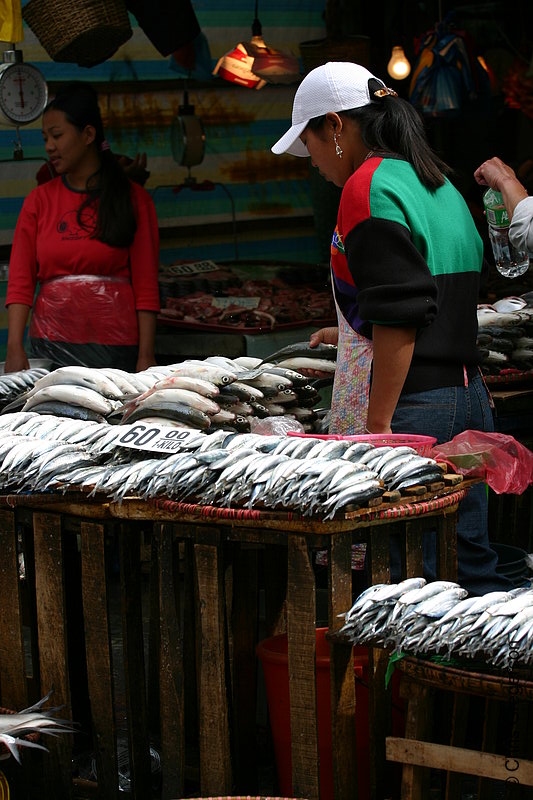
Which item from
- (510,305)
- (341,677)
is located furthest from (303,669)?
(510,305)

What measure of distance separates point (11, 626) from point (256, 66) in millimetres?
5229

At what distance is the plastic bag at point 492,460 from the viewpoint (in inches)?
135

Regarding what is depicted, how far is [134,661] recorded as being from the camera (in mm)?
3477

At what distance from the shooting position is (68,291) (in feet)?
20.8


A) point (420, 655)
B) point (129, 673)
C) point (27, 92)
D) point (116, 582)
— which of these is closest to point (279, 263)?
point (27, 92)

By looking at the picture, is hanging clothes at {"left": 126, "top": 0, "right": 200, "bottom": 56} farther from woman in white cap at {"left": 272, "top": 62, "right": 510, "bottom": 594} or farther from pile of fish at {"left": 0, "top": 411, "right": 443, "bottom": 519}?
pile of fish at {"left": 0, "top": 411, "right": 443, "bottom": 519}

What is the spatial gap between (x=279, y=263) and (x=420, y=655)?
611 cm

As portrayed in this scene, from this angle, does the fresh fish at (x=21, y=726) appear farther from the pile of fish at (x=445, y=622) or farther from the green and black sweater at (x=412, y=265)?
the green and black sweater at (x=412, y=265)

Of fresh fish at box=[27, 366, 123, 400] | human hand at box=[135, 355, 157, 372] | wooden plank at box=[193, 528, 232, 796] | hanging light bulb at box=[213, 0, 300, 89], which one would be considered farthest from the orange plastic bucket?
hanging light bulb at box=[213, 0, 300, 89]

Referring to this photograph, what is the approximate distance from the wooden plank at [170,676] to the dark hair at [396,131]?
4.43ft

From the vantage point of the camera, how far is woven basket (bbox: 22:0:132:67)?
6.26 meters

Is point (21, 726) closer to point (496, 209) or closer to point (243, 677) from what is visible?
point (243, 677)

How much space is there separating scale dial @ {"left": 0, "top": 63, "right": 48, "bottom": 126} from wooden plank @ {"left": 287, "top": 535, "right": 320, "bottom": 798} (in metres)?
4.50

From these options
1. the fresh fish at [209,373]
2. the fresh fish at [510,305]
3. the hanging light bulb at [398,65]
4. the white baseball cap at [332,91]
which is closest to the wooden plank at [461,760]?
the fresh fish at [209,373]
